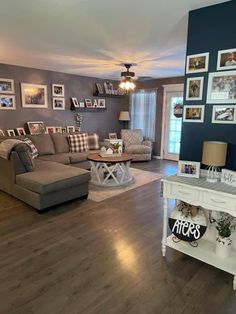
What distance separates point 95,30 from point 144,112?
4733 millimetres

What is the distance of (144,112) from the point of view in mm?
7406

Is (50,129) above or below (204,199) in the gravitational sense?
above

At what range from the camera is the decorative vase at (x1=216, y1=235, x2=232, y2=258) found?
2.07 meters

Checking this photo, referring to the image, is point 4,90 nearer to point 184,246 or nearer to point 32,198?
point 32,198

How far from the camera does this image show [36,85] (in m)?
5.46

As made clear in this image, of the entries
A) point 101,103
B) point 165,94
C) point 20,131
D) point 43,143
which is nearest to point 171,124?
point 165,94

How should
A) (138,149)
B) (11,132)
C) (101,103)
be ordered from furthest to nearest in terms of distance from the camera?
1. (101,103)
2. (138,149)
3. (11,132)

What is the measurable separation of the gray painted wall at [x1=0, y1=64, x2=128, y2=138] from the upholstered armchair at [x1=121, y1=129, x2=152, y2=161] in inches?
29.5

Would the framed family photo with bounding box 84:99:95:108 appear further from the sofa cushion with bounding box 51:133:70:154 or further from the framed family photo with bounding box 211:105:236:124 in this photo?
the framed family photo with bounding box 211:105:236:124

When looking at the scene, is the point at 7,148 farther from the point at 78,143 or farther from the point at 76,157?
the point at 78,143

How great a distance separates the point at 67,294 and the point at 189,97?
216cm

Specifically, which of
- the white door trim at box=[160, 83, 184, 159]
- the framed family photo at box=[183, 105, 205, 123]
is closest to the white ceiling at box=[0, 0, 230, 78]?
the framed family photo at box=[183, 105, 205, 123]

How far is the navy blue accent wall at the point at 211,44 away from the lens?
82.9 inches

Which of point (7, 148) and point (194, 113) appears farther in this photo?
point (7, 148)
